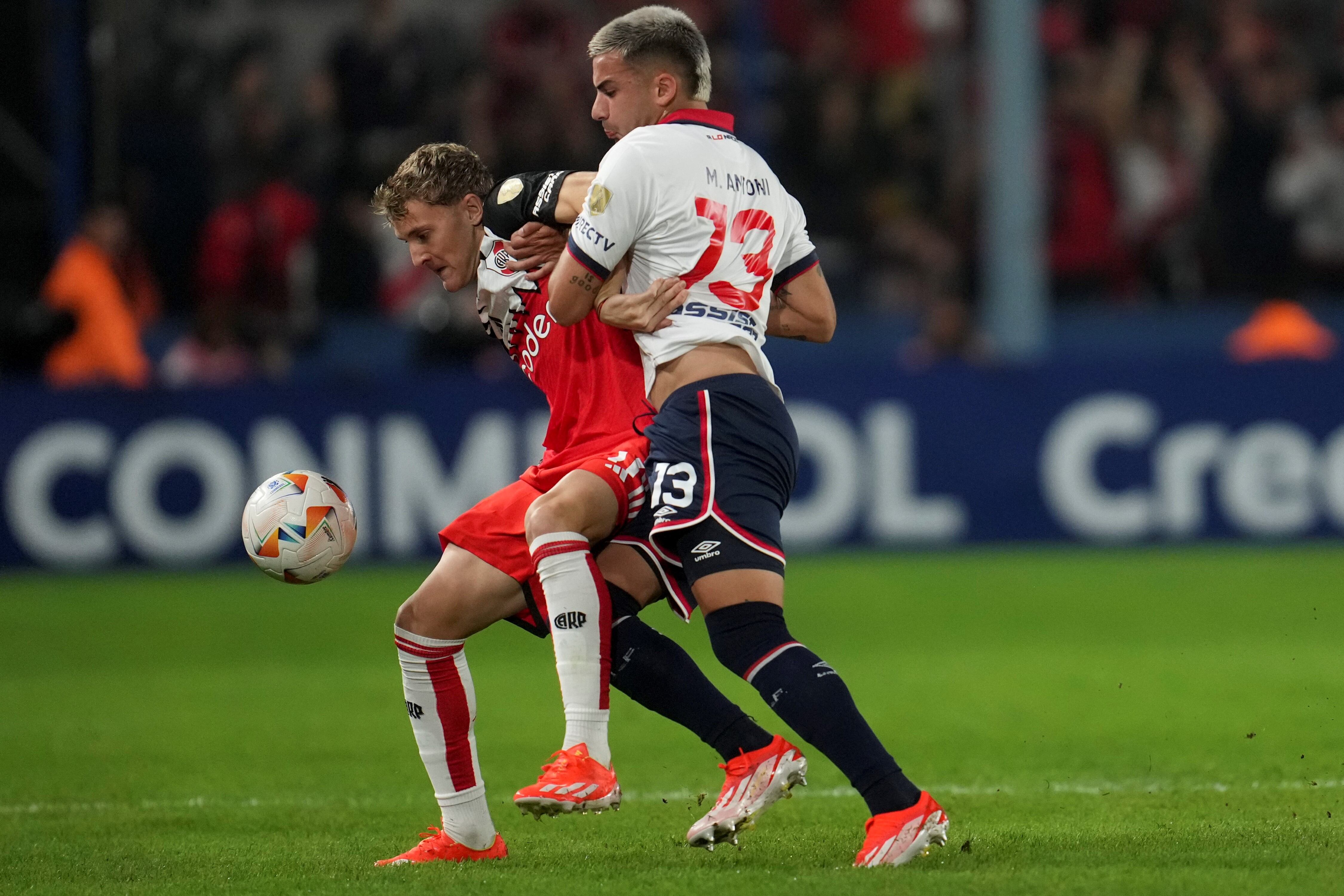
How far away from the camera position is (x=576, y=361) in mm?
4883

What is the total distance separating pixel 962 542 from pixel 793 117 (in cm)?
431

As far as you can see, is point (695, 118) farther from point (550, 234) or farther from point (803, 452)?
point (803, 452)

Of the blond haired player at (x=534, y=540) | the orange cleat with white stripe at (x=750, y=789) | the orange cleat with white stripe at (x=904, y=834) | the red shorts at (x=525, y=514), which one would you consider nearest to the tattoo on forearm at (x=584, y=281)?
the blond haired player at (x=534, y=540)

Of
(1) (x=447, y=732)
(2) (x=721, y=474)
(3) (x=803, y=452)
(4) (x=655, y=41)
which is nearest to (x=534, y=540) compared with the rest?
(2) (x=721, y=474)

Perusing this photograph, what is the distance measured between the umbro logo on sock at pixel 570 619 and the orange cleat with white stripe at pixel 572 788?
287 millimetres

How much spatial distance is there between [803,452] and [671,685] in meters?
7.39

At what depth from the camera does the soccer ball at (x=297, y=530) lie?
4.93m

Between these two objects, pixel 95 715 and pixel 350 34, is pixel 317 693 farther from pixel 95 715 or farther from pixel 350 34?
pixel 350 34

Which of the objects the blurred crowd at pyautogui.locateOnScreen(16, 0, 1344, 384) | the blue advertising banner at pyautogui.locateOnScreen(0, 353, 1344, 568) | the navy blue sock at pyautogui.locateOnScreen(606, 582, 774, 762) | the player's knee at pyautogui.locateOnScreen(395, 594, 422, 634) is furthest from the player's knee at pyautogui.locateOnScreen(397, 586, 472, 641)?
the blurred crowd at pyautogui.locateOnScreen(16, 0, 1344, 384)

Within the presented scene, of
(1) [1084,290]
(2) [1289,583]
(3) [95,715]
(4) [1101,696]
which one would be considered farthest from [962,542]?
(3) [95,715]

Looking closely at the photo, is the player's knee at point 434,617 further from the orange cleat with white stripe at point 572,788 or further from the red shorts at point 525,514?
the orange cleat with white stripe at point 572,788

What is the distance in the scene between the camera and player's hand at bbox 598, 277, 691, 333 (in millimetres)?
4500

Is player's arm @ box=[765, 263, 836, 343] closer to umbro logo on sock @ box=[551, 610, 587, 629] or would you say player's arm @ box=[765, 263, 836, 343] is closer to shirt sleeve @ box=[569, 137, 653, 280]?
shirt sleeve @ box=[569, 137, 653, 280]

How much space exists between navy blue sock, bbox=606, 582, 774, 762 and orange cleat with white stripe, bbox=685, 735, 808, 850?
0.23ft
